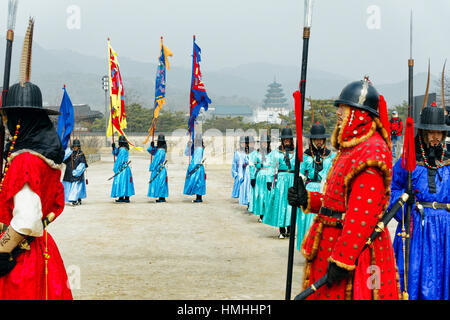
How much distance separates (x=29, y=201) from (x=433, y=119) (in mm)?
3451

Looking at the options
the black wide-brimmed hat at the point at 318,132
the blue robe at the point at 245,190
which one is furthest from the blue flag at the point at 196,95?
the black wide-brimmed hat at the point at 318,132

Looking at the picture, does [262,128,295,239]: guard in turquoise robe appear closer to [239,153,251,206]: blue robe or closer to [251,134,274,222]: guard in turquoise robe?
[251,134,274,222]: guard in turquoise robe

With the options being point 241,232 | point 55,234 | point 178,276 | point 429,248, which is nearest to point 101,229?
point 55,234

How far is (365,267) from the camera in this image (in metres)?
3.22

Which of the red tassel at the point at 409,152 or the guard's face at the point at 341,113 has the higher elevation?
the guard's face at the point at 341,113

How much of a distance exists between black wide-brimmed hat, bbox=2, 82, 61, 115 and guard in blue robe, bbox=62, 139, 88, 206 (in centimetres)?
→ 1064

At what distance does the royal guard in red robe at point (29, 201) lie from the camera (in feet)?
10.2

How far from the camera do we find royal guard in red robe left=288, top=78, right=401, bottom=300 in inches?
123

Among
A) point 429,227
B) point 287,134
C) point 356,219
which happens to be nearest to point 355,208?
point 356,219

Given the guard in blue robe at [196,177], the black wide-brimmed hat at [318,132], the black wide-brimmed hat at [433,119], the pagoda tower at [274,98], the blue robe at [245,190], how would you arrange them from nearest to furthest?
the black wide-brimmed hat at [433,119] → the black wide-brimmed hat at [318,132] → the blue robe at [245,190] → the guard in blue robe at [196,177] → the pagoda tower at [274,98]

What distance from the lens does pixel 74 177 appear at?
14023 mm

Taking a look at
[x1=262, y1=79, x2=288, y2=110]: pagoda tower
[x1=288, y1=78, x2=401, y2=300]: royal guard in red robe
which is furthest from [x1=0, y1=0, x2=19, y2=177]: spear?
[x1=262, y1=79, x2=288, y2=110]: pagoda tower

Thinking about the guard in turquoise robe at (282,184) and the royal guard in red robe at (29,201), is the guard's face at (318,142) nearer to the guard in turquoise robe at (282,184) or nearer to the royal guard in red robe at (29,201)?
the guard in turquoise robe at (282,184)
